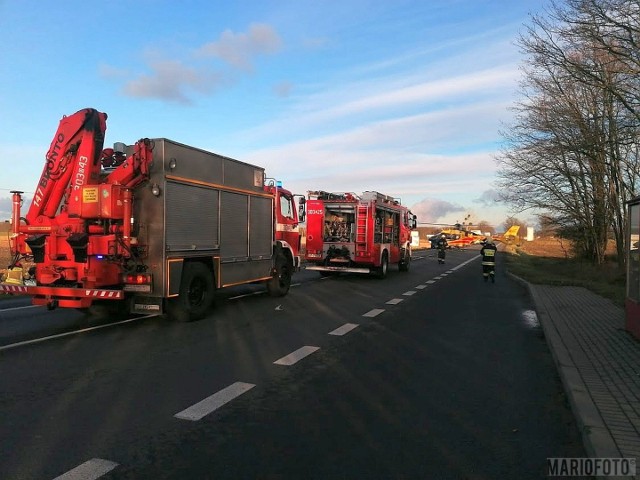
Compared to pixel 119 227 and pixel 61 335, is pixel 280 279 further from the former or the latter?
pixel 61 335

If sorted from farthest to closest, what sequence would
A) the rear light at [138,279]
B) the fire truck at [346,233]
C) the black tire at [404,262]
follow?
the black tire at [404,262], the fire truck at [346,233], the rear light at [138,279]

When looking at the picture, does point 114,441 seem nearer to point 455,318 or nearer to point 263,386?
point 263,386

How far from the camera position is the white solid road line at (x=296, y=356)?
22.3ft

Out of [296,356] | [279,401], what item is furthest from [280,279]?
[279,401]

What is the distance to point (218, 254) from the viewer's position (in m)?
10.6

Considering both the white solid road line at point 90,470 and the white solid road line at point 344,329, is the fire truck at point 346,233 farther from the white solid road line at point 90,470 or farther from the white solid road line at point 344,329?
the white solid road line at point 90,470

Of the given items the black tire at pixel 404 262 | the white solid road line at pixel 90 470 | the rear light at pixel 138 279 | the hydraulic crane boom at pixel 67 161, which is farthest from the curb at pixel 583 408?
the black tire at pixel 404 262

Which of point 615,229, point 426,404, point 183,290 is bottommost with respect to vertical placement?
point 426,404

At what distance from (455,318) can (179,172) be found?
6234 mm

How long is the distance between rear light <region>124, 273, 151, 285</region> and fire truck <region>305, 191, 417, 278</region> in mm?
10799

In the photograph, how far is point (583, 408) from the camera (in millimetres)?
4785

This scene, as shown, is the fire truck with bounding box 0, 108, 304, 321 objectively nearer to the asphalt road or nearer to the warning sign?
the warning sign

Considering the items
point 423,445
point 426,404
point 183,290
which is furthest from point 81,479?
point 183,290

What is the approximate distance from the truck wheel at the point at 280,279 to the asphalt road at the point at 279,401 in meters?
3.37
